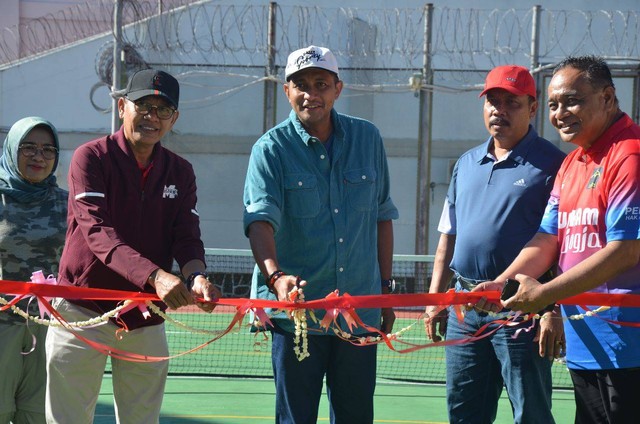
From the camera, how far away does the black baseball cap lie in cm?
504

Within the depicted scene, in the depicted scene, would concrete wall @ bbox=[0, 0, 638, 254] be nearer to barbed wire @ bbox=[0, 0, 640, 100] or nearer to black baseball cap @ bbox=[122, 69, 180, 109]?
barbed wire @ bbox=[0, 0, 640, 100]

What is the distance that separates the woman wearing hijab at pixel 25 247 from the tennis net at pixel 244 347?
245cm

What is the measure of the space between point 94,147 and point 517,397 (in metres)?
2.61

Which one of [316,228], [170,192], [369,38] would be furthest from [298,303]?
[369,38]

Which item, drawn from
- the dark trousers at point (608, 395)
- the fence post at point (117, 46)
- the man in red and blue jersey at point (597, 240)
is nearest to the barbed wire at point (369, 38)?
the fence post at point (117, 46)

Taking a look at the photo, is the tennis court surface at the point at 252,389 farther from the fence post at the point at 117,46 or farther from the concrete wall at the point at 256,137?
the concrete wall at the point at 256,137

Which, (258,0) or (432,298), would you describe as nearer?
(432,298)

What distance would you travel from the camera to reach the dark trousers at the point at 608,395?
4.30 metres

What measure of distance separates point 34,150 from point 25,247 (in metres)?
0.61

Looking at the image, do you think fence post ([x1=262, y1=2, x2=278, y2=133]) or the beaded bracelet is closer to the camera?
the beaded bracelet

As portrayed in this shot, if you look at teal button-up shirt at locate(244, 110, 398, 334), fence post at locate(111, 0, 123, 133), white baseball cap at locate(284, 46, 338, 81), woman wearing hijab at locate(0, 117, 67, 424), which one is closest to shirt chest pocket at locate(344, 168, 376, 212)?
teal button-up shirt at locate(244, 110, 398, 334)

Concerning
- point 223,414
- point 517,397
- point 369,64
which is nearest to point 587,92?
point 517,397

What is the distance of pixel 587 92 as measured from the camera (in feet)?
14.8

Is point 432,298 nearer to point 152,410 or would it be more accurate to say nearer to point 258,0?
point 152,410
